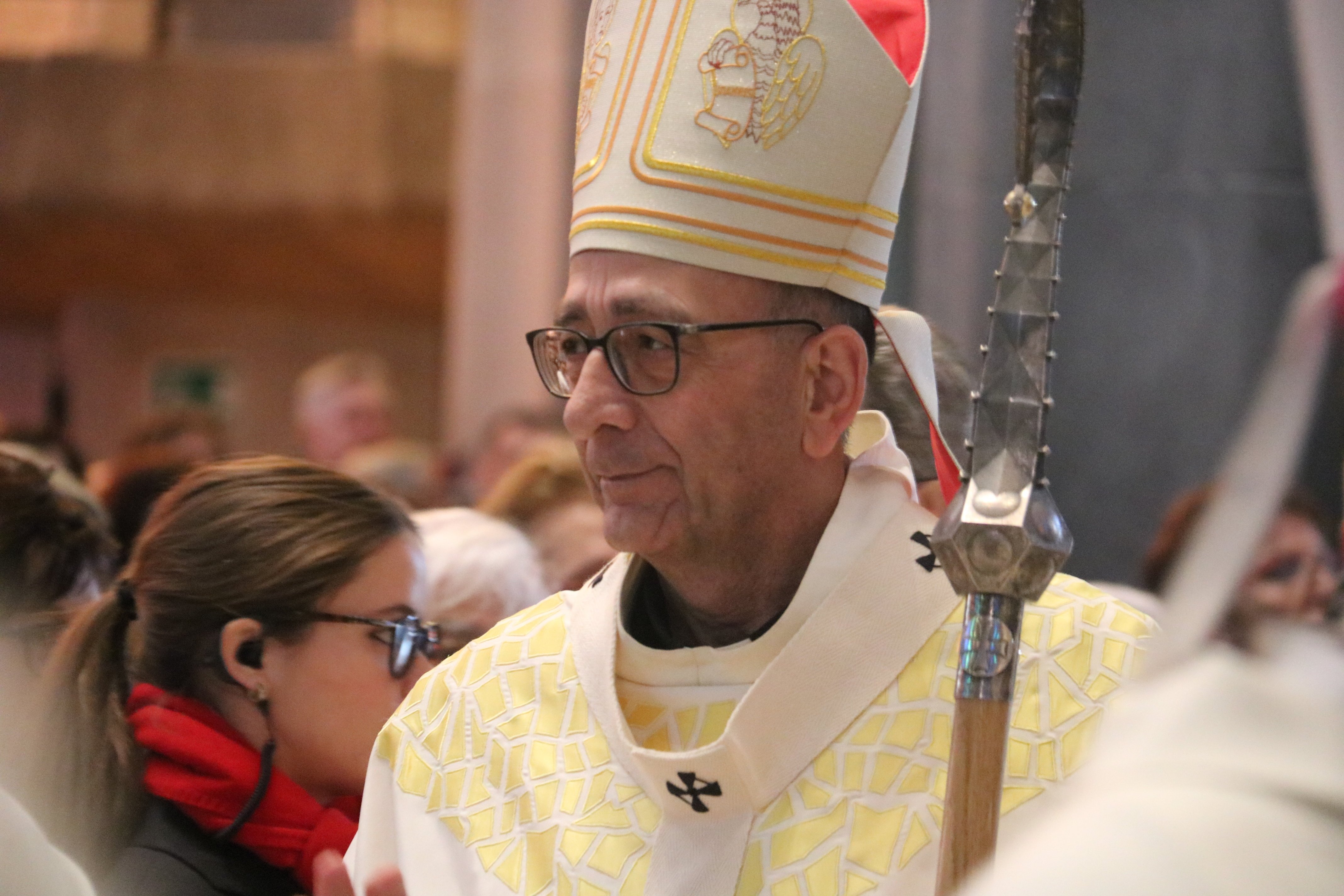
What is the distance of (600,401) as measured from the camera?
226 centimetres

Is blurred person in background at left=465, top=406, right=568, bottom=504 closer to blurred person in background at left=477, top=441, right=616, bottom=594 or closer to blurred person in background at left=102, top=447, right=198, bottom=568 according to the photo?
blurred person in background at left=477, top=441, right=616, bottom=594

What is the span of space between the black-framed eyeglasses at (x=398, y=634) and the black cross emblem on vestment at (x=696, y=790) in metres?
0.76

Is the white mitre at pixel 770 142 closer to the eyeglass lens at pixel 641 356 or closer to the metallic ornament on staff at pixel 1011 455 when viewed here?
the eyeglass lens at pixel 641 356

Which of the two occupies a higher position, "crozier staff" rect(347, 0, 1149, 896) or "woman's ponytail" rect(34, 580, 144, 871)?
"crozier staff" rect(347, 0, 1149, 896)

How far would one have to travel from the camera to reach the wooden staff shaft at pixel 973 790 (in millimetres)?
1696

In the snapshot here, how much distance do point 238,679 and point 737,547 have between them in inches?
37.2

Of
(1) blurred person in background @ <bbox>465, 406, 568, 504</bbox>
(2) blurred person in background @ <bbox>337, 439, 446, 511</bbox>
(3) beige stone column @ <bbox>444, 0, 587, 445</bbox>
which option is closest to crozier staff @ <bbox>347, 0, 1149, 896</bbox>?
(2) blurred person in background @ <bbox>337, 439, 446, 511</bbox>

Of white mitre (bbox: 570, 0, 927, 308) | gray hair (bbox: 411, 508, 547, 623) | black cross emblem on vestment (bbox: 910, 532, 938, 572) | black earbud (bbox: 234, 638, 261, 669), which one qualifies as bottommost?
gray hair (bbox: 411, 508, 547, 623)

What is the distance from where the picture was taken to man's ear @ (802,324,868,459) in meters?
2.35

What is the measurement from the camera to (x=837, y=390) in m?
2.36

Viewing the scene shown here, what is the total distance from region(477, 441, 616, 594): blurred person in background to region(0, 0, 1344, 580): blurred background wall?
199 centimetres

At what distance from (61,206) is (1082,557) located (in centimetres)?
905

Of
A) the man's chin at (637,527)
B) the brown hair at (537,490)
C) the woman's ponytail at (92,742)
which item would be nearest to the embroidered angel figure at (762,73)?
the man's chin at (637,527)

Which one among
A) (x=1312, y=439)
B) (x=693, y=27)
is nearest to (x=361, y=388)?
(x=693, y=27)
